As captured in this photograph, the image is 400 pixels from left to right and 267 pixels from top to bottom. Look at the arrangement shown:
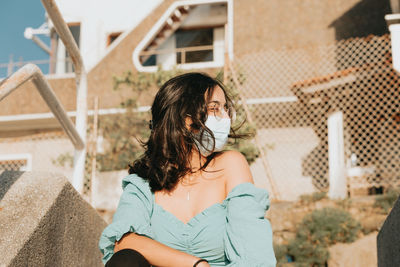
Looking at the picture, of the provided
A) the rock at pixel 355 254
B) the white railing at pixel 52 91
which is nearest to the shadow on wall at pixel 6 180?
the white railing at pixel 52 91

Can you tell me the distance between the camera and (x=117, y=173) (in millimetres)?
8664

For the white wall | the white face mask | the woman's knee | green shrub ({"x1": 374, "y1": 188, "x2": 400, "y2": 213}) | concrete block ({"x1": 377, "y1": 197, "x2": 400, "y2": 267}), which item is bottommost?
green shrub ({"x1": 374, "y1": 188, "x2": 400, "y2": 213})

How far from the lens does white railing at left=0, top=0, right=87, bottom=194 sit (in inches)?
75.5

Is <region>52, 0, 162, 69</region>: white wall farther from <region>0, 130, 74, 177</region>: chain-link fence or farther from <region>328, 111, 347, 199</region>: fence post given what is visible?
<region>328, 111, 347, 199</region>: fence post

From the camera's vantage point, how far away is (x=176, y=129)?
1.99 meters

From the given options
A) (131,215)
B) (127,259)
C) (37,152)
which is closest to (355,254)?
(131,215)

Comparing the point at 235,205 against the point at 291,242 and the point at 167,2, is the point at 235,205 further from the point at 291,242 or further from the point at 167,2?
the point at 167,2

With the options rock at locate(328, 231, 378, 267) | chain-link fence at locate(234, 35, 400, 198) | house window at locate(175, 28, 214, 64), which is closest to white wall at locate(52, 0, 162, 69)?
house window at locate(175, 28, 214, 64)

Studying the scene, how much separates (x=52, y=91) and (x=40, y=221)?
0.99 meters

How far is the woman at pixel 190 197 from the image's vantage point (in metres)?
1.67

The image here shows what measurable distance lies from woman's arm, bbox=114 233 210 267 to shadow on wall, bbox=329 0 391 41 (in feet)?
33.4

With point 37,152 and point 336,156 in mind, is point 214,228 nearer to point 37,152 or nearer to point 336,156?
point 336,156

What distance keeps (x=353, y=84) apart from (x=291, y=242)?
379 centimetres

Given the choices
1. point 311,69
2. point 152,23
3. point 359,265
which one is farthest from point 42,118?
point 359,265
